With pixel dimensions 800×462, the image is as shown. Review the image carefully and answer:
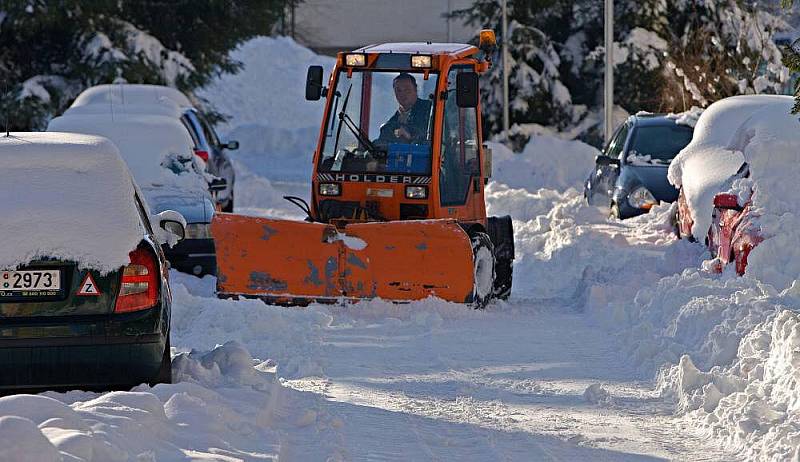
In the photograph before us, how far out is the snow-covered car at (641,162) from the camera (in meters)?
18.4

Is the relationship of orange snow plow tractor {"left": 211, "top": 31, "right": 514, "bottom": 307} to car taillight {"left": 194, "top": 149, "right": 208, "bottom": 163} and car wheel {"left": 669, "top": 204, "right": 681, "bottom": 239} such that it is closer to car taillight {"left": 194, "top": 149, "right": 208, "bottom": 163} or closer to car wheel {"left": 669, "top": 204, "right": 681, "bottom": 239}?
car wheel {"left": 669, "top": 204, "right": 681, "bottom": 239}

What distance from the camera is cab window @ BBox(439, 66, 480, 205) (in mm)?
12977

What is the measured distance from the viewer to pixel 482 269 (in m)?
12.3

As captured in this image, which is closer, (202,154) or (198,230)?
(198,230)

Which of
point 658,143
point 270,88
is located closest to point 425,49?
point 658,143

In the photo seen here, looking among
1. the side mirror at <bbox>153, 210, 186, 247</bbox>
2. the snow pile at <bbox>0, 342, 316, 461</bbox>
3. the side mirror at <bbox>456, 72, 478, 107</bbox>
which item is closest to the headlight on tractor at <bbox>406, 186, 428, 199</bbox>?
the side mirror at <bbox>456, 72, 478, 107</bbox>

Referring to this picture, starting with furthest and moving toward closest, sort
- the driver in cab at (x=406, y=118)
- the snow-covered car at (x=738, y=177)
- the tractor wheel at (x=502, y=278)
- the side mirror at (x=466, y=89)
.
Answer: the tractor wheel at (x=502, y=278), the driver in cab at (x=406, y=118), the side mirror at (x=466, y=89), the snow-covered car at (x=738, y=177)

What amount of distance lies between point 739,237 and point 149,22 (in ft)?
76.8

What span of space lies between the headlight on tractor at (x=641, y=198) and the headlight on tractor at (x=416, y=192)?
627 cm

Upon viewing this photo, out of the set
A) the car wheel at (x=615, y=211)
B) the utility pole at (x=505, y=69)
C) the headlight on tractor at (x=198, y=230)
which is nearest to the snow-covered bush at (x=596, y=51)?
the utility pole at (x=505, y=69)

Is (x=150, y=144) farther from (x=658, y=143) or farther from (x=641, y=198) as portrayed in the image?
(x=658, y=143)

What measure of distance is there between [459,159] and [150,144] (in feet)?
15.3

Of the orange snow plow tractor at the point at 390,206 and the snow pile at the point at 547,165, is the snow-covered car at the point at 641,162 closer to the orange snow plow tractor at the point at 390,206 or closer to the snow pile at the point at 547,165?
the orange snow plow tractor at the point at 390,206

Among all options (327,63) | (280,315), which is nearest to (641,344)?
(280,315)
